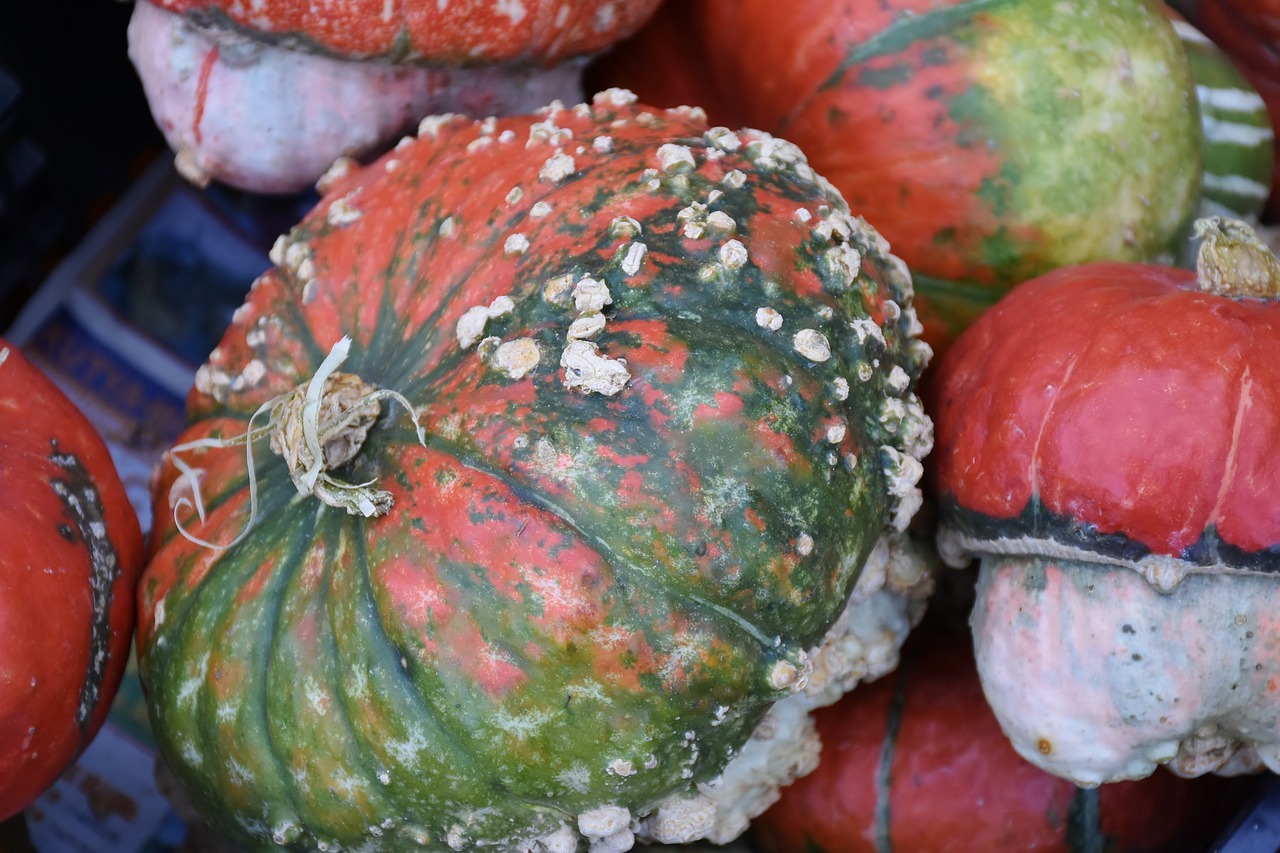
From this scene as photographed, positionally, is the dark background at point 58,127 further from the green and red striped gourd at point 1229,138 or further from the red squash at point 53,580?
the green and red striped gourd at point 1229,138

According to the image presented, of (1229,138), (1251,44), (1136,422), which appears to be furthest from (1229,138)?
(1136,422)

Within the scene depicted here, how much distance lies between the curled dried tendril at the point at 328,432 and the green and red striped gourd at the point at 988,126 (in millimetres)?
510

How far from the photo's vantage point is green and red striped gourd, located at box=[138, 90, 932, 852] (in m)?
0.78

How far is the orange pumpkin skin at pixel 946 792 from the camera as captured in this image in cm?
111

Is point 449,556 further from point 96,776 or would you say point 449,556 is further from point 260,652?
point 96,776

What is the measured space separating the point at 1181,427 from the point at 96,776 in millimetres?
1193

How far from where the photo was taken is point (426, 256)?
93 cm

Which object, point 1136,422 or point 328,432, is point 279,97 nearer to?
point 328,432

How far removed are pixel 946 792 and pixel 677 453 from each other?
54 centimetres

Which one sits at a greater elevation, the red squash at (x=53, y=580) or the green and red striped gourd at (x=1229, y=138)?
the red squash at (x=53, y=580)

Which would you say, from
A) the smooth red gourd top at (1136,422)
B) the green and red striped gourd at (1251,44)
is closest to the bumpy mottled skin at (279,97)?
the smooth red gourd top at (1136,422)

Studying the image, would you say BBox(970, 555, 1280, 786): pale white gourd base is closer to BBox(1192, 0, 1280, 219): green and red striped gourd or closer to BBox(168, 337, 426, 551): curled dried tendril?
BBox(168, 337, 426, 551): curled dried tendril

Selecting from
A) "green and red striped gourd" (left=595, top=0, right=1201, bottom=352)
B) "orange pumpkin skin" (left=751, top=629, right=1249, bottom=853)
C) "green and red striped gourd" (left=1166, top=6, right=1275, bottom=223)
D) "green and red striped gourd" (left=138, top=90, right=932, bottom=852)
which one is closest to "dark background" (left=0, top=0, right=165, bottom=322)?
"green and red striped gourd" (left=138, top=90, right=932, bottom=852)

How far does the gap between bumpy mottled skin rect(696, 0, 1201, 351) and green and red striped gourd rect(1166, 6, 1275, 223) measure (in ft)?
0.59
